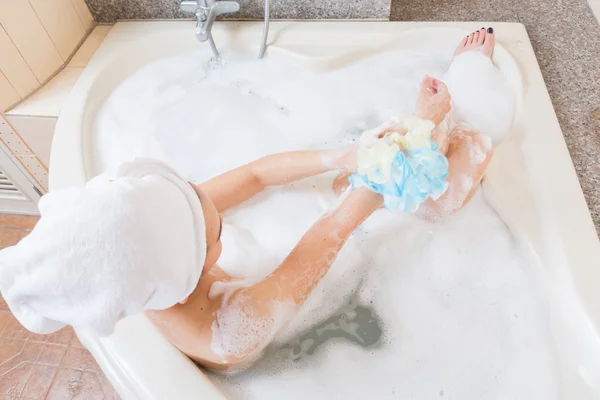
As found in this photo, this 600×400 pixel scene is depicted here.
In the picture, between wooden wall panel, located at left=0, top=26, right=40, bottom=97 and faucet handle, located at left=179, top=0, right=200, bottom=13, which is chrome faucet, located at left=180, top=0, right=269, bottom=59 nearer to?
faucet handle, located at left=179, top=0, right=200, bottom=13

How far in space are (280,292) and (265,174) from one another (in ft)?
1.12

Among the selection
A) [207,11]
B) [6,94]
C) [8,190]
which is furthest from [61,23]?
[8,190]

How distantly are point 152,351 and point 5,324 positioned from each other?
0.83m

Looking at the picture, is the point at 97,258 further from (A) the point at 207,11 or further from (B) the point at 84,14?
(B) the point at 84,14

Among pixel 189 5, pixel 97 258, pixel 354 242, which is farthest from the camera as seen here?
pixel 189 5

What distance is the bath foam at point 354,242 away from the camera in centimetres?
98

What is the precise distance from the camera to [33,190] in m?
1.52

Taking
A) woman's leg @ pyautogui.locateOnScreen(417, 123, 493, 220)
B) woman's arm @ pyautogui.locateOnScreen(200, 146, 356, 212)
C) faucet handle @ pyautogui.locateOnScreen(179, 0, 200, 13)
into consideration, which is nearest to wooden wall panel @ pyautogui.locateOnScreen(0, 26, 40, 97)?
faucet handle @ pyautogui.locateOnScreen(179, 0, 200, 13)

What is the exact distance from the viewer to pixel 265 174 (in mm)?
1173

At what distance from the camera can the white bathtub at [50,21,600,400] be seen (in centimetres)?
89

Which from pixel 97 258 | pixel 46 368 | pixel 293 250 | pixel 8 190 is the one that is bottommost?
pixel 46 368

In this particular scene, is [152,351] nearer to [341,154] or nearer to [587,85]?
[341,154]

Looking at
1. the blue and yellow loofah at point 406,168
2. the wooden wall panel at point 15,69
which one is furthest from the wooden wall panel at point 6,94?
the blue and yellow loofah at point 406,168

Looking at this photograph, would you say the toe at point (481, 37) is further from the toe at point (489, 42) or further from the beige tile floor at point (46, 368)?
the beige tile floor at point (46, 368)
